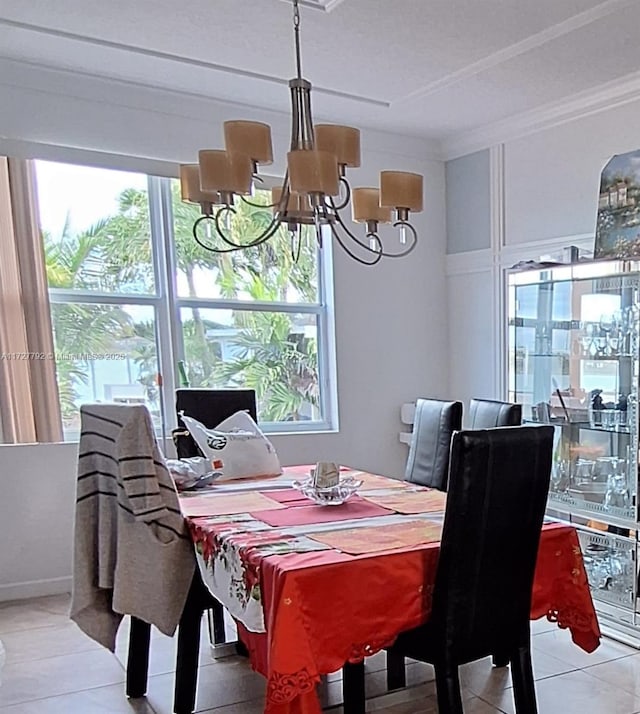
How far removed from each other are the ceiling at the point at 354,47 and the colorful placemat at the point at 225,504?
6.38 ft

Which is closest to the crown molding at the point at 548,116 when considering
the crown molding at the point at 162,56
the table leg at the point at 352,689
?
the crown molding at the point at 162,56

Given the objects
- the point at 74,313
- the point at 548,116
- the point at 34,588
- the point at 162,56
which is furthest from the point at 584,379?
the point at 34,588

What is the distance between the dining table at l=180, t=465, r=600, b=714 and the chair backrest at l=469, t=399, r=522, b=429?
21.2 inches

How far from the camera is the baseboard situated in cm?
341

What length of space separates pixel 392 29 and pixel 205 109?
1.36 metres

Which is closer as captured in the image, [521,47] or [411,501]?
[411,501]

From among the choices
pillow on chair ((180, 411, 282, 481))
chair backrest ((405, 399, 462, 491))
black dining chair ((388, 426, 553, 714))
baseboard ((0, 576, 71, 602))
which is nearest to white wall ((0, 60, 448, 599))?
baseboard ((0, 576, 71, 602))

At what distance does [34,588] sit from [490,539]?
8.75ft

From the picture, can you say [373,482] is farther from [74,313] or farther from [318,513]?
[74,313]

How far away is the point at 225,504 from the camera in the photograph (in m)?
2.44

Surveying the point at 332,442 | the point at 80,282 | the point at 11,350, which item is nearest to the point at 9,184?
the point at 80,282

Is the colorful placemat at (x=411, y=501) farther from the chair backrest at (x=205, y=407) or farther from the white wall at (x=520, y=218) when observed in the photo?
the white wall at (x=520, y=218)

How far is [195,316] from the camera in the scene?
394cm

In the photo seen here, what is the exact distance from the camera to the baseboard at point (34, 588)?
11.2ft
